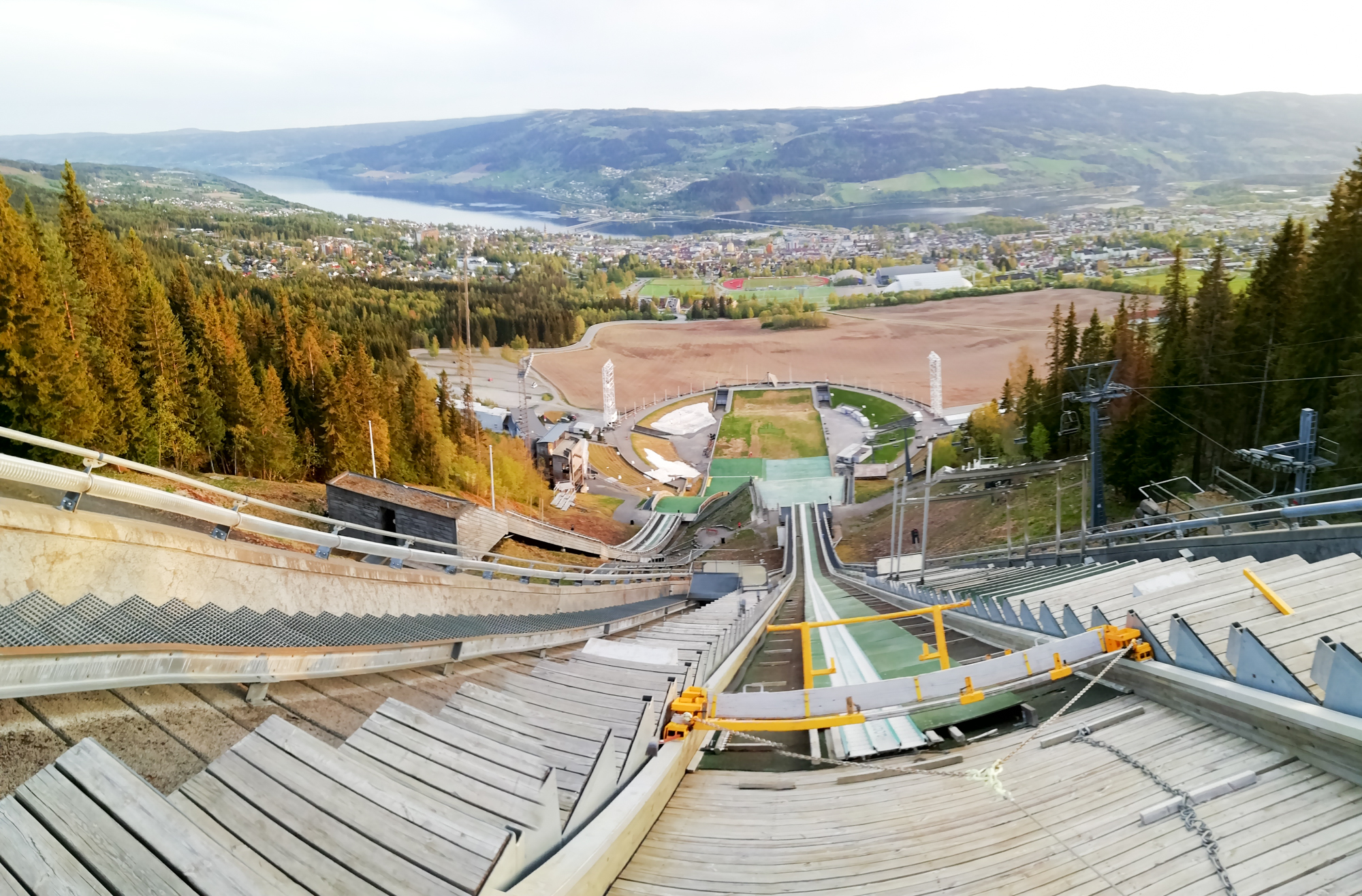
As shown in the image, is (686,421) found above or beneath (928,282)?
beneath

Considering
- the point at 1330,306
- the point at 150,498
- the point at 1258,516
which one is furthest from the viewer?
the point at 1330,306

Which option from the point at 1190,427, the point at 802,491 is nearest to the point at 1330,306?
the point at 1190,427

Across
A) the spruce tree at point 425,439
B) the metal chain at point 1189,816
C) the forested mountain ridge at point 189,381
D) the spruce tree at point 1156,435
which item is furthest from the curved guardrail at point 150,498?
the spruce tree at point 425,439

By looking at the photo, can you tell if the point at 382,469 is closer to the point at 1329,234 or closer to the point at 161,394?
the point at 161,394

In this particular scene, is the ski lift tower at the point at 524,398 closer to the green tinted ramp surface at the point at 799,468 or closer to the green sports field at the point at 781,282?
the green tinted ramp surface at the point at 799,468

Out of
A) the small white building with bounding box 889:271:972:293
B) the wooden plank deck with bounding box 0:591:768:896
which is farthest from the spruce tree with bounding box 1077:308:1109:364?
the small white building with bounding box 889:271:972:293

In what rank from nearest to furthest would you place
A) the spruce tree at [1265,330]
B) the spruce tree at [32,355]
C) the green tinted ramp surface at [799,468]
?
the spruce tree at [32,355] < the spruce tree at [1265,330] < the green tinted ramp surface at [799,468]

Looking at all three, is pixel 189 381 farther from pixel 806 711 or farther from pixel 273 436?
pixel 806 711
